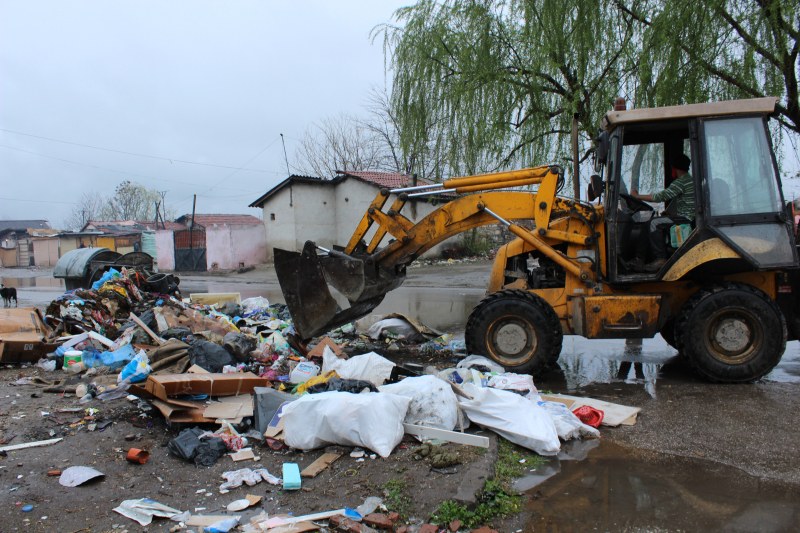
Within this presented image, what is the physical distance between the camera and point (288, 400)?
15.7 feet

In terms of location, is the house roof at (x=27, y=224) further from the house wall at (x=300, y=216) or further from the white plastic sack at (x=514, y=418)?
the white plastic sack at (x=514, y=418)

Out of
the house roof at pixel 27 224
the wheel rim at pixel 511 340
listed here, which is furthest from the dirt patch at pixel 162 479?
the house roof at pixel 27 224

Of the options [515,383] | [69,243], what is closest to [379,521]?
[515,383]

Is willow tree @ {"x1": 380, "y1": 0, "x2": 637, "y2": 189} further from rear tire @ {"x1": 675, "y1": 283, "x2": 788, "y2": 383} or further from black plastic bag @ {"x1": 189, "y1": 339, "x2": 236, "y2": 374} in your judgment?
black plastic bag @ {"x1": 189, "y1": 339, "x2": 236, "y2": 374}

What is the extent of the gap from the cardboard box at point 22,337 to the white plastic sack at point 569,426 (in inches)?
234

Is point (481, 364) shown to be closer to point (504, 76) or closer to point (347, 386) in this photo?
point (347, 386)

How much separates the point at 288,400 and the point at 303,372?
1.12m

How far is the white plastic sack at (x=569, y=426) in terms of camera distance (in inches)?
175

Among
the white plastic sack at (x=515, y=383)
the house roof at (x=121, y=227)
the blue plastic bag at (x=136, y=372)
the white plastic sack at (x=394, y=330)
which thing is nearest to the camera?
the white plastic sack at (x=515, y=383)

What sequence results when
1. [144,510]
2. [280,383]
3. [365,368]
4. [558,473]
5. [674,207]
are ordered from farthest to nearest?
[674,207] < [280,383] < [365,368] < [558,473] < [144,510]

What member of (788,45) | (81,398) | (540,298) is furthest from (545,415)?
(788,45)

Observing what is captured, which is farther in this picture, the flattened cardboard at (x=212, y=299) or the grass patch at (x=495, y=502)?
the flattened cardboard at (x=212, y=299)

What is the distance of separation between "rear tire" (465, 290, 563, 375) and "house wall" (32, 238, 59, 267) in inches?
2012

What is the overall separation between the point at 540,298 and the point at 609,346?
7.96 ft
